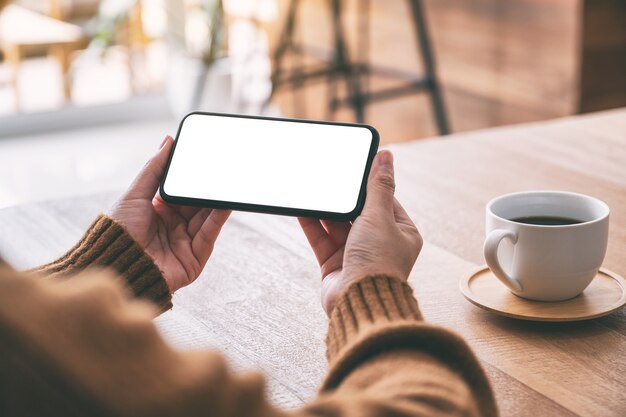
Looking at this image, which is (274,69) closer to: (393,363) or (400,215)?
(400,215)

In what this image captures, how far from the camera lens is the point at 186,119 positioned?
90cm

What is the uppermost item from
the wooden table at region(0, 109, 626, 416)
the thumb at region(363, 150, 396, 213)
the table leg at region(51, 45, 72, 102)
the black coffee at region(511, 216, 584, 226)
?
the thumb at region(363, 150, 396, 213)

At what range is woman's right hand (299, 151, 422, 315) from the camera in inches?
29.1

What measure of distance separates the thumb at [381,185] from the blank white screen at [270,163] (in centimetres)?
3

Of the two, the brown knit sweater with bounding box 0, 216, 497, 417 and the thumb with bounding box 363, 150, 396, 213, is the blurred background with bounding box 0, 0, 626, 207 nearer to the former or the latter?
the thumb with bounding box 363, 150, 396, 213

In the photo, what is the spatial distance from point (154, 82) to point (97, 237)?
3.49m

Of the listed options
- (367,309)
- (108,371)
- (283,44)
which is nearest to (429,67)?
(283,44)

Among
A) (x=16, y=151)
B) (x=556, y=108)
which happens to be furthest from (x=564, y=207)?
(x=16, y=151)

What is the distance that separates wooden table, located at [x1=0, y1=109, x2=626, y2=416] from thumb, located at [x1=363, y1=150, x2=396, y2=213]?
0.13 metres

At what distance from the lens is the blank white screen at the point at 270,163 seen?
0.83 m

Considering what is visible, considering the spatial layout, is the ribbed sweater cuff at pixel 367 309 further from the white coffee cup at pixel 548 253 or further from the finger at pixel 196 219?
the finger at pixel 196 219

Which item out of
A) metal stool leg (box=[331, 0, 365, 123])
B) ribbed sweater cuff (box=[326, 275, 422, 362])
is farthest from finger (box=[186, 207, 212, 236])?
metal stool leg (box=[331, 0, 365, 123])

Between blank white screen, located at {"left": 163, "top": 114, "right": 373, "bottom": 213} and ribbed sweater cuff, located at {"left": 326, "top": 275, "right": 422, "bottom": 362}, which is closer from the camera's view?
ribbed sweater cuff, located at {"left": 326, "top": 275, "right": 422, "bottom": 362}

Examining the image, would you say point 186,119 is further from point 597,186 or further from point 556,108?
point 556,108
